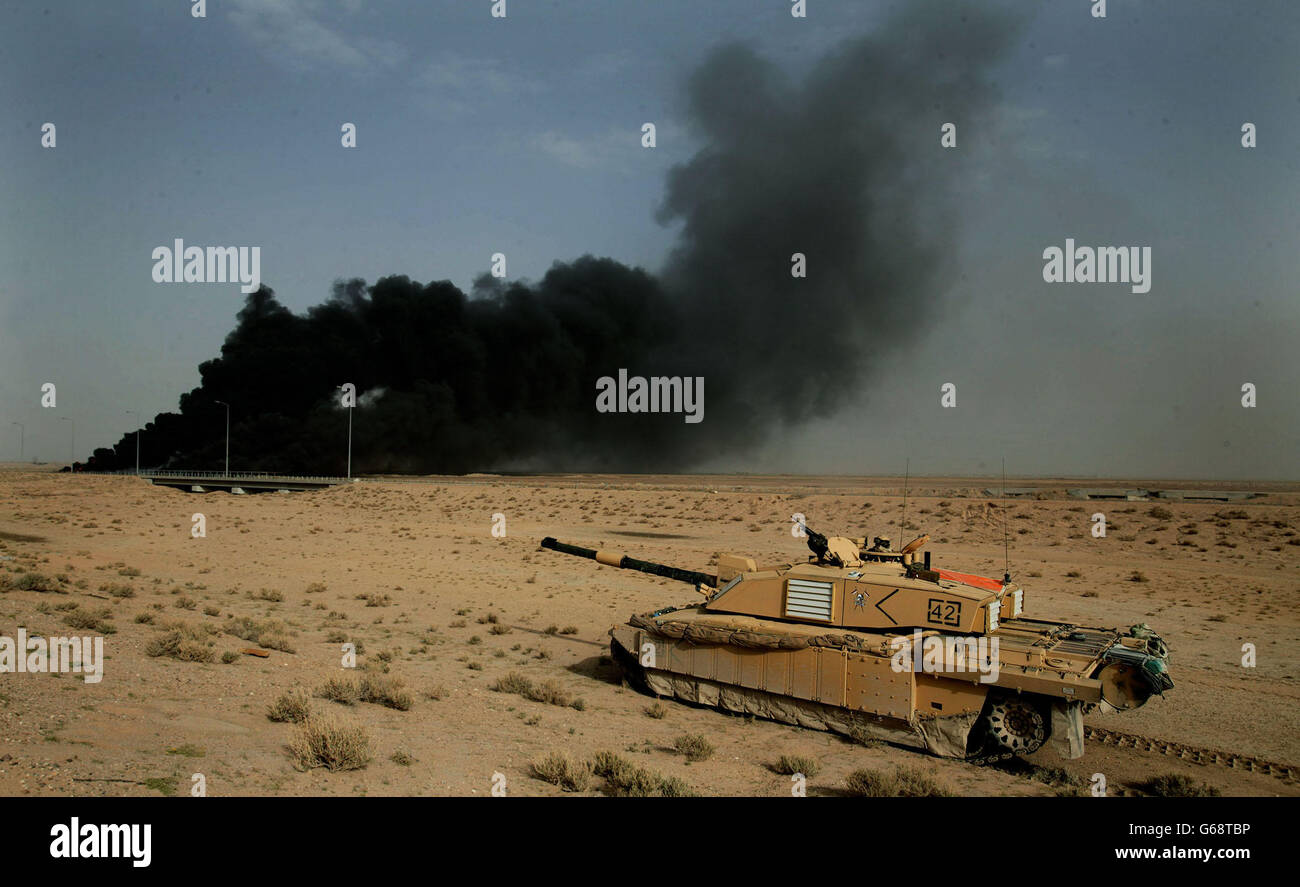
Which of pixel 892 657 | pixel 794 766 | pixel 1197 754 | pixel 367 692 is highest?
pixel 892 657

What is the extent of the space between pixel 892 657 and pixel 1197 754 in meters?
3.75

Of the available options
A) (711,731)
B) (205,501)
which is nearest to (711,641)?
(711,731)

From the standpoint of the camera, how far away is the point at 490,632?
16.9 metres

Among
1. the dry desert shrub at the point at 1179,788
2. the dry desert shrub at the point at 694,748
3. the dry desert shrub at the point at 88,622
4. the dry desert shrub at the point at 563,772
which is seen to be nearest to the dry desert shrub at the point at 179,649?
the dry desert shrub at the point at 88,622

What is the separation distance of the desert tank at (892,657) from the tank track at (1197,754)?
3.59 ft

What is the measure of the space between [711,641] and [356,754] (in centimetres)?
489

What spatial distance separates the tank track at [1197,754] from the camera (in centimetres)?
906

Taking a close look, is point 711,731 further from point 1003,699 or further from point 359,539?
point 359,539
